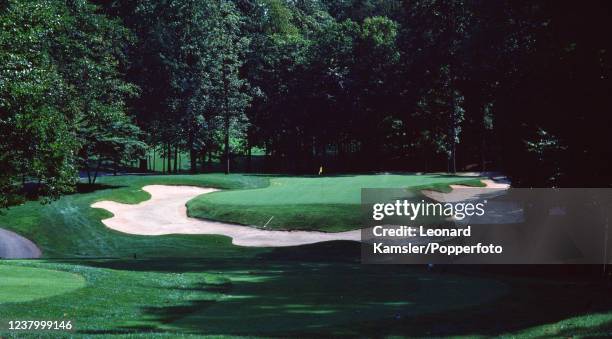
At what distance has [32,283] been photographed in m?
14.7

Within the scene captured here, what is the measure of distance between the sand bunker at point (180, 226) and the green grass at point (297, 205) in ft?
2.39

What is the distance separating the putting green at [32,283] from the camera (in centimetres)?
1312

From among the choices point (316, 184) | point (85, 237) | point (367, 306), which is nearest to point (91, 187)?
point (85, 237)

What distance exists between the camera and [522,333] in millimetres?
11422

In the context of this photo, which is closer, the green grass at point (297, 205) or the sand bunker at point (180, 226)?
the sand bunker at point (180, 226)

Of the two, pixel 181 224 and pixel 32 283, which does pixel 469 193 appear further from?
pixel 32 283

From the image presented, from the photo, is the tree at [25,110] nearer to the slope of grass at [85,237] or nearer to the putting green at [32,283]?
the slope of grass at [85,237]

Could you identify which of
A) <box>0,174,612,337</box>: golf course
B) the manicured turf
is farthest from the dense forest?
<box>0,174,612,337</box>: golf course

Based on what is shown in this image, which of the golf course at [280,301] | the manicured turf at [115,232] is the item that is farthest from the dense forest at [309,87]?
the golf course at [280,301]

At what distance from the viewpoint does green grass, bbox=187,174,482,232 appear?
119 feet

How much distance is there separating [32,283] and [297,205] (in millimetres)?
24445

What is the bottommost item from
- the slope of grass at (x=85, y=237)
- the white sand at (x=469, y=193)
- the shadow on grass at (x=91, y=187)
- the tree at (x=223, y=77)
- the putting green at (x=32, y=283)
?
the slope of grass at (x=85, y=237)

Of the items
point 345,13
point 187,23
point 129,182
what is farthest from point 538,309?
point 345,13

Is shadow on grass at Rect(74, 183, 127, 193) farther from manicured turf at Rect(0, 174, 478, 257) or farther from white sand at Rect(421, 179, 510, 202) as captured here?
white sand at Rect(421, 179, 510, 202)
